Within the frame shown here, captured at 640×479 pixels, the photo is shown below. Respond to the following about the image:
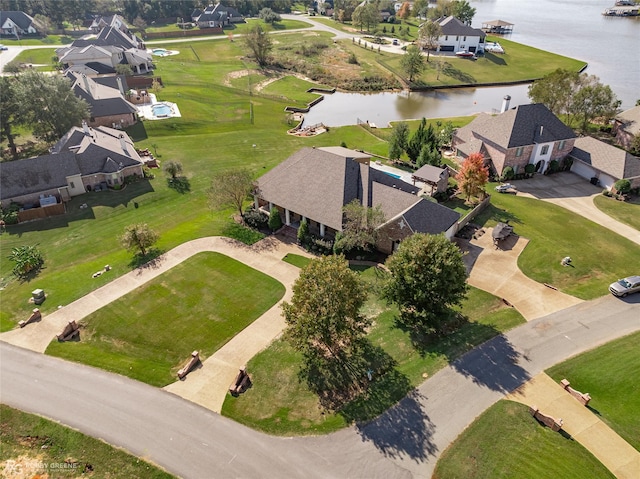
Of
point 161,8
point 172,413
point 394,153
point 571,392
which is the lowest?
point 172,413

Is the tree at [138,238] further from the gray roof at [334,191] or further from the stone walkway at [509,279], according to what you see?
the stone walkway at [509,279]

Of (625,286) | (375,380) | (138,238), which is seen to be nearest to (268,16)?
(138,238)

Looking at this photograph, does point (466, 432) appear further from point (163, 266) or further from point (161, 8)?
point (161, 8)

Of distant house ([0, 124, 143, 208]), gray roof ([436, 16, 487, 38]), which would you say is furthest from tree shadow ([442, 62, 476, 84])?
distant house ([0, 124, 143, 208])

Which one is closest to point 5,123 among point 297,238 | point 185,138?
→ point 185,138

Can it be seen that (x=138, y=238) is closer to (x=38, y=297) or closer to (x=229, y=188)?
(x=38, y=297)
